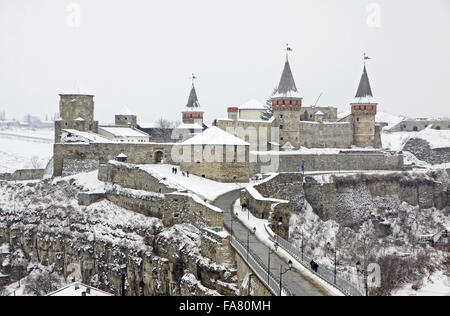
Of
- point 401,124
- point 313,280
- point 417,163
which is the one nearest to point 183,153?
point 313,280

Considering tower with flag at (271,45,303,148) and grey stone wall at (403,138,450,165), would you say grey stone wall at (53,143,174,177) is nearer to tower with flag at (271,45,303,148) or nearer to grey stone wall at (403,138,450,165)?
tower with flag at (271,45,303,148)

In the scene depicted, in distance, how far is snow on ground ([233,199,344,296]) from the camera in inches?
734

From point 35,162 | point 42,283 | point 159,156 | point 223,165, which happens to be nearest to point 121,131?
point 159,156

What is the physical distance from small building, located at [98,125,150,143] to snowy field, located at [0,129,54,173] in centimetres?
1678

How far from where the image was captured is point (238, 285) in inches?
892

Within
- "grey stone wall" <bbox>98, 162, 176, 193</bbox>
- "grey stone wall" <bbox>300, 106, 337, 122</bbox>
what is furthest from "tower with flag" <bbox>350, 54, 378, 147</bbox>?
"grey stone wall" <bbox>98, 162, 176, 193</bbox>

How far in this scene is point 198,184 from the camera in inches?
1510

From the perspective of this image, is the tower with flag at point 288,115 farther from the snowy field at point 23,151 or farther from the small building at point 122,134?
the snowy field at point 23,151

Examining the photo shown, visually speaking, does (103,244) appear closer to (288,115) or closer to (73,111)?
(73,111)

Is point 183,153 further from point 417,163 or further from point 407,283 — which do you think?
point 417,163

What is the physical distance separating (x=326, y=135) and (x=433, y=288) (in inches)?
1064

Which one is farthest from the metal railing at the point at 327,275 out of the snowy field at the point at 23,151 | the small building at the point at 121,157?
the snowy field at the point at 23,151

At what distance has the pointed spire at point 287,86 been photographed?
2163 inches
